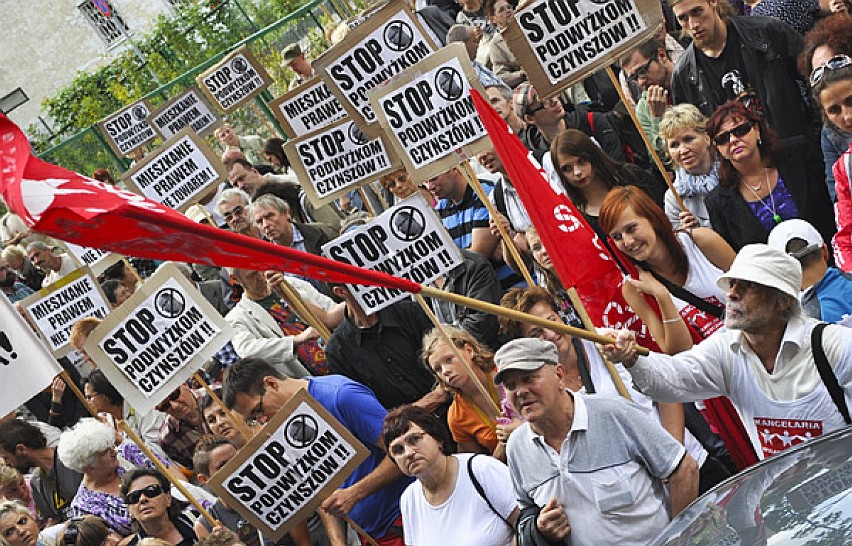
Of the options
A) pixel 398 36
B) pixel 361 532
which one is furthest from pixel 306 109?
pixel 361 532

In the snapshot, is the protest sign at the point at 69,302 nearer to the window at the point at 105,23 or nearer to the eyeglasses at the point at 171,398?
the eyeglasses at the point at 171,398

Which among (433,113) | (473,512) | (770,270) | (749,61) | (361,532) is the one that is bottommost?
(361,532)

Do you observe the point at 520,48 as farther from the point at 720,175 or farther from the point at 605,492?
the point at 605,492

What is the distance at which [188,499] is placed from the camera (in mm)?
8445

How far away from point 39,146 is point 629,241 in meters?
20.9

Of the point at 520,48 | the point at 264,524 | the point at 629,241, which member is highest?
the point at 520,48

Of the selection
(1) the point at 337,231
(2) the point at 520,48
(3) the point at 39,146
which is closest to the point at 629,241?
(2) the point at 520,48

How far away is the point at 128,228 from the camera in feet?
15.5

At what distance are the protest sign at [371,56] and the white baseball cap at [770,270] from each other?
395 cm

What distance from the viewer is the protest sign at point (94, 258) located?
12.6 m

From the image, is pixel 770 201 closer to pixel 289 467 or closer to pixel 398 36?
pixel 289 467

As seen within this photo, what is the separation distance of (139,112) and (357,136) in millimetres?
6501

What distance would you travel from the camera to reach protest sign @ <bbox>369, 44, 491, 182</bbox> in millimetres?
7949

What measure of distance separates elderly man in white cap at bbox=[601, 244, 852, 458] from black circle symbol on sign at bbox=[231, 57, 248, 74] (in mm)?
9423
